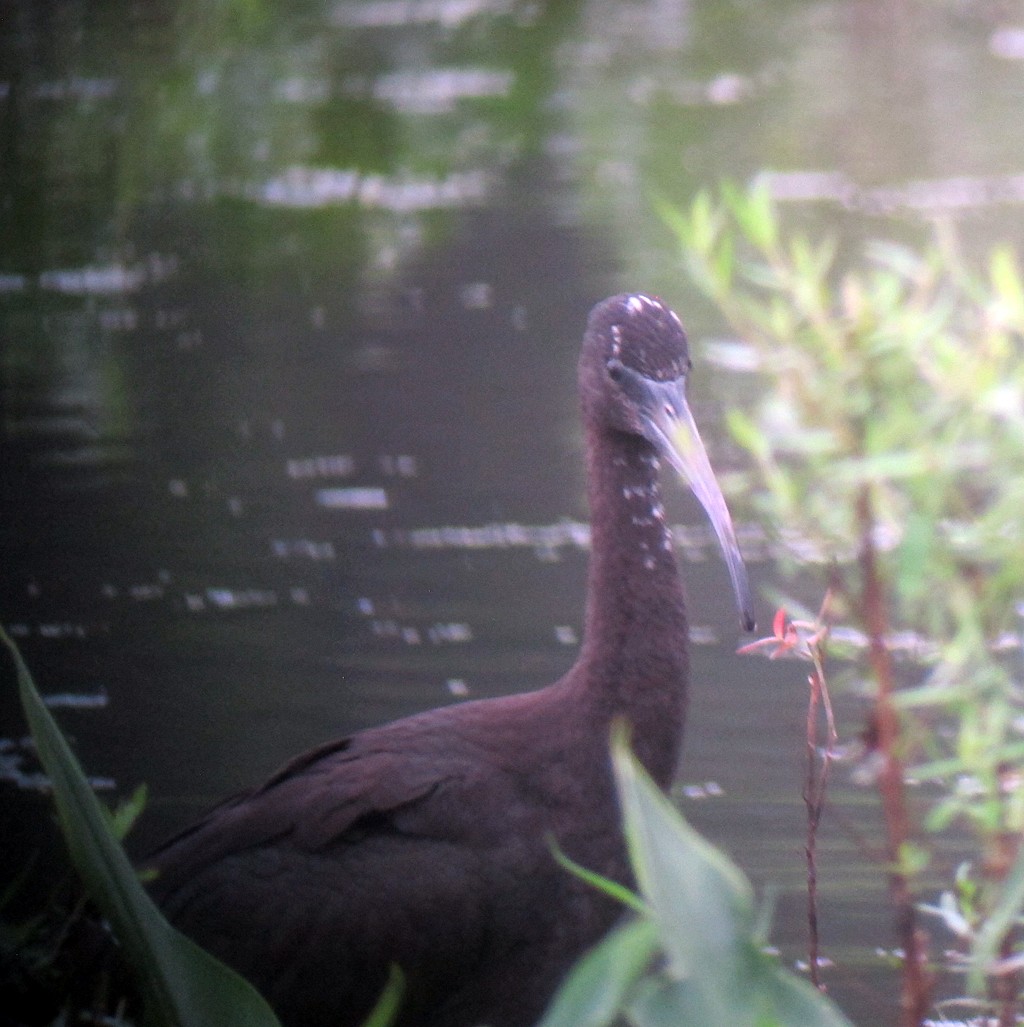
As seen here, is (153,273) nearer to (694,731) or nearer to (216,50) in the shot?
(216,50)

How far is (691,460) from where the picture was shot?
3535mm

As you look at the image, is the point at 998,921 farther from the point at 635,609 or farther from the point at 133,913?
the point at 635,609

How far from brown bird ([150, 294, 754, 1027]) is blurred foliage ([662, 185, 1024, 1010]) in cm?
75

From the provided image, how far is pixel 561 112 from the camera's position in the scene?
18.6m

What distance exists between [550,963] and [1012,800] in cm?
121

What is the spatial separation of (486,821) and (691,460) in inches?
28.3

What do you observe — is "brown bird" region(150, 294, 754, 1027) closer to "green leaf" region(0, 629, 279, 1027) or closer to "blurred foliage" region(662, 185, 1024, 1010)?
"blurred foliage" region(662, 185, 1024, 1010)

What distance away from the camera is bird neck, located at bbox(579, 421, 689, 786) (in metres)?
3.73

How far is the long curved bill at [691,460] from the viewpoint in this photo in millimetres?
3434

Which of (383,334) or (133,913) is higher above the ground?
(133,913)

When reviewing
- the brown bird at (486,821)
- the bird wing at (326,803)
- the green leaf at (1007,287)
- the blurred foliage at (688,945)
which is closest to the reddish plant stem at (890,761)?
the green leaf at (1007,287)

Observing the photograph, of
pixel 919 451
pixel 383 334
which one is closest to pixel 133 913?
pixel 919 451

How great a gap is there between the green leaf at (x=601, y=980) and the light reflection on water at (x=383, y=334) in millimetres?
994

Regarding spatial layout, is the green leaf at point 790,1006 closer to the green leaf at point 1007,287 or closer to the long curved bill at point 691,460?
the green leaf at point 1007,287
